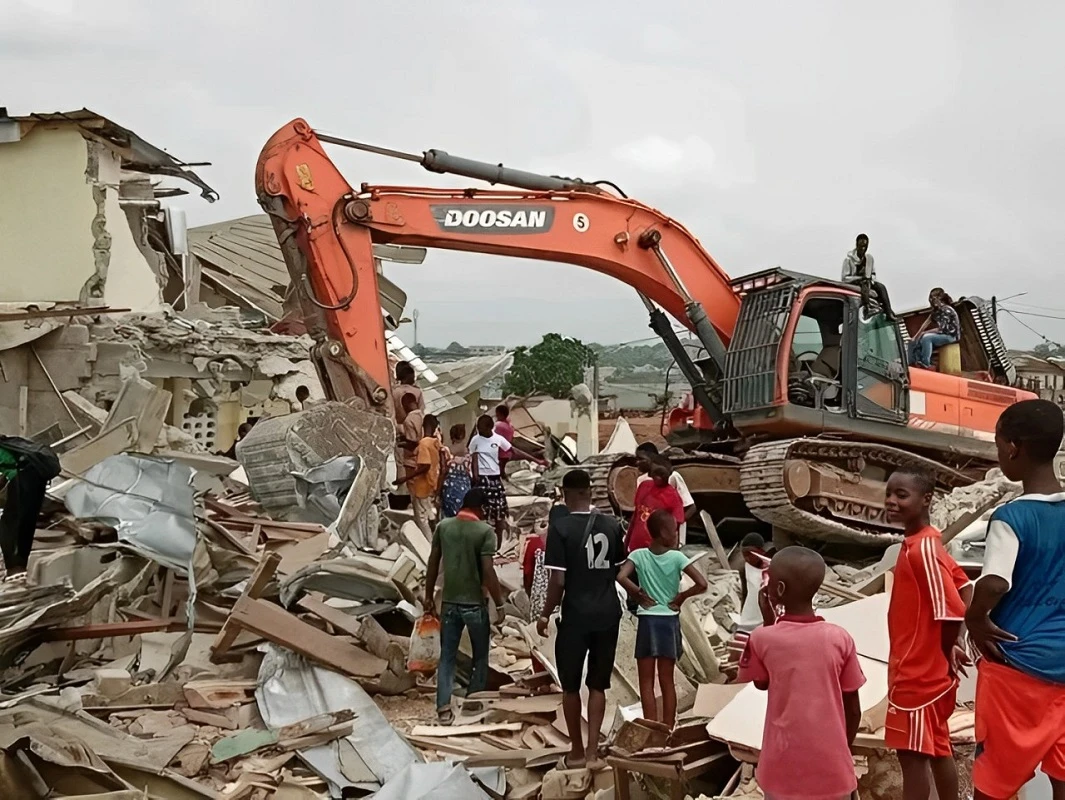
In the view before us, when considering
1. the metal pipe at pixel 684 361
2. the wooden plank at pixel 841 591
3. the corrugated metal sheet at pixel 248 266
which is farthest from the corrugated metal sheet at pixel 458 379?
the wooden plank at pixel 841 591

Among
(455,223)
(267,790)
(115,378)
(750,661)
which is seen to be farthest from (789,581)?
(115,378)

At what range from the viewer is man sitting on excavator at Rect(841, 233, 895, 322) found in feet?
36.8

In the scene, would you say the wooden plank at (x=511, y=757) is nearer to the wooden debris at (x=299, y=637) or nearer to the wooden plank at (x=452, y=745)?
the wooden plank at (x=452, y=745)

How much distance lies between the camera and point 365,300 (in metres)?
9.64

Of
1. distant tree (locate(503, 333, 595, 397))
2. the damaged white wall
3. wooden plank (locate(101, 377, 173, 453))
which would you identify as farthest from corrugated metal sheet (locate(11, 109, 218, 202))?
distant tree (locate(503, 333, 595, 397))

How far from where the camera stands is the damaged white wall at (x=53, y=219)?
629 inches

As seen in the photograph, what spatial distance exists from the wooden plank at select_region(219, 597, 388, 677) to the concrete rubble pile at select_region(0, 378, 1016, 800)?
0.01 m

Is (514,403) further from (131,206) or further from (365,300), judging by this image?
(365,300)

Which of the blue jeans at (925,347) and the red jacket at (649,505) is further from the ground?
the blue jeans at (925,347)

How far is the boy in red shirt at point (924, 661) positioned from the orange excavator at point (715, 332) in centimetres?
606

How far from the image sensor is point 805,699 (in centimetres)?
386

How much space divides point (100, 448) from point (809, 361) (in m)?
6.59

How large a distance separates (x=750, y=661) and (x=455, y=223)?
7.06 meters

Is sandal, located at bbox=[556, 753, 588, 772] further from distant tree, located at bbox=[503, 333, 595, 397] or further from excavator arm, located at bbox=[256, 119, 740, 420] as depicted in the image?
distant tree, located at bbox=[503, 333, 595, 397]
